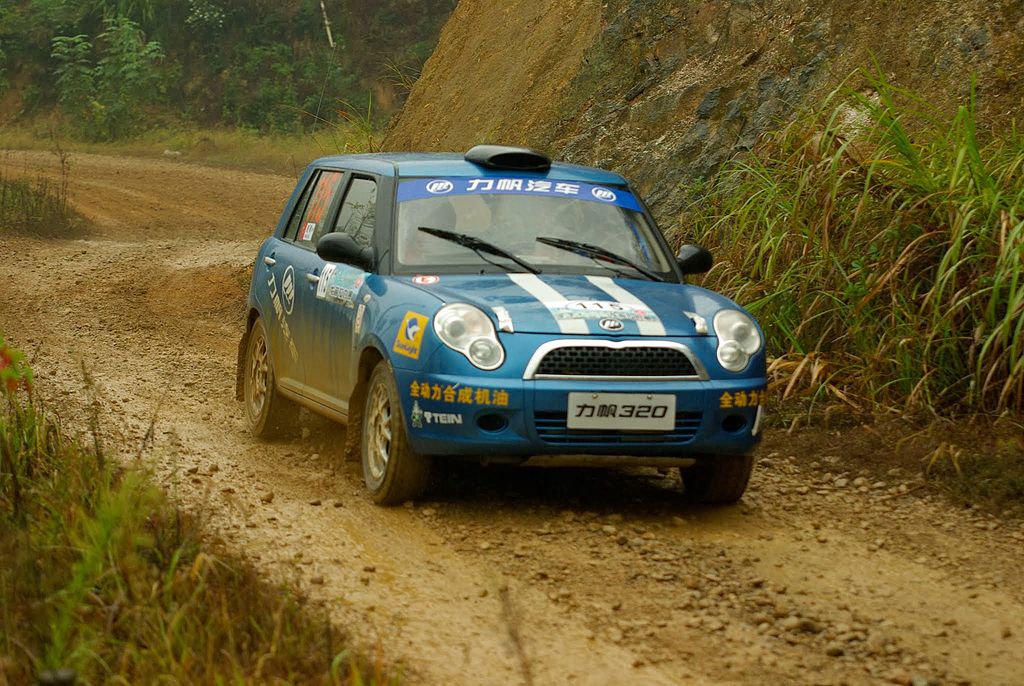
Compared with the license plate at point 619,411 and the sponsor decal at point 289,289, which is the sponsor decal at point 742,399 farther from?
the sponsor decal at point 289,289

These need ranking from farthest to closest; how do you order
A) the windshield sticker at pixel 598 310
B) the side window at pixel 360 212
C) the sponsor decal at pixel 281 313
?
the sponsor decal at pixel 281 313
the side window at pixel 360 212
the windshield sticker at pixel 598 310

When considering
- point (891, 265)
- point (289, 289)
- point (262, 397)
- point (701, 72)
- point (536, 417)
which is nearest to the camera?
point (536, 417)

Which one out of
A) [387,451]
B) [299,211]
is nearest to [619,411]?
[387,451]

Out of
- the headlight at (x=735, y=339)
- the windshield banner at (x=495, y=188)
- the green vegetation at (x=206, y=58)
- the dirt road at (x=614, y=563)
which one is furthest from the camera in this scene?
the green vegetation at (x=206, y=58)

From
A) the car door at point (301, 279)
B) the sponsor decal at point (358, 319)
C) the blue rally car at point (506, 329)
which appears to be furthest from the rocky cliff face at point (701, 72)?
the sponsor decal at point (358, 319)

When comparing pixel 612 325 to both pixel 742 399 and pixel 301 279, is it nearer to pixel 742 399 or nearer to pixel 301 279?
pixel 742 399

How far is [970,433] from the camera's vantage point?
8.16 metres

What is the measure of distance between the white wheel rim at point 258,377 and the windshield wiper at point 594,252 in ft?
6.98

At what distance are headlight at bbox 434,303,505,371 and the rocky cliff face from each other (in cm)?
463

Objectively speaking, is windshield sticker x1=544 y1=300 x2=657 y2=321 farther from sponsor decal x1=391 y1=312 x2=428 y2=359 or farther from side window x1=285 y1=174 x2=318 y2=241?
side window x1=285 y1=174 x2=318 y2=241

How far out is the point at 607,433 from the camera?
260 inches

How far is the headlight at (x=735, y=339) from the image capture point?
685cm

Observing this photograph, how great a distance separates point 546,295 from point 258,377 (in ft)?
9.23

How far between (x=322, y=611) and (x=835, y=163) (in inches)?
200
